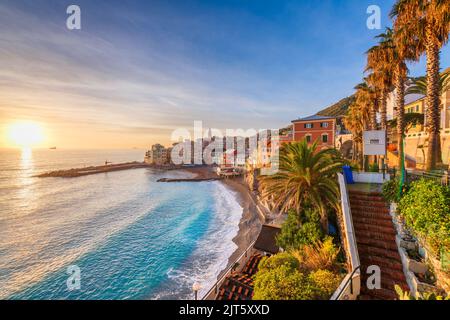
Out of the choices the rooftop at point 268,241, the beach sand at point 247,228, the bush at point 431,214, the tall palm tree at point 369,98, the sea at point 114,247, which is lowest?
the sea at point 114,247

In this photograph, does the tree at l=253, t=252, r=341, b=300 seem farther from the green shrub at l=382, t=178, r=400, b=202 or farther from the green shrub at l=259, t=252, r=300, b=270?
the green shrub at l=382, t=178, r=400, b=202

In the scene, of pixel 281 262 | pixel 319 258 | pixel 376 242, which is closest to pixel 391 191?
pixel 376 242

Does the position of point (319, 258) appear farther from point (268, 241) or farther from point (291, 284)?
point (268, 241)

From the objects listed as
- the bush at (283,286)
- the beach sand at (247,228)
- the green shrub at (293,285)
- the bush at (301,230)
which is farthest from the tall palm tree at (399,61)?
the beach sand at (247,228)

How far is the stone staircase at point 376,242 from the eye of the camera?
22.1 ft

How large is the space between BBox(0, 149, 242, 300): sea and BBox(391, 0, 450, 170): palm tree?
16.1 meters

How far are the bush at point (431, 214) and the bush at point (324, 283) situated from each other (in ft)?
10.3

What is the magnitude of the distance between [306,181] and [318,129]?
105 ft

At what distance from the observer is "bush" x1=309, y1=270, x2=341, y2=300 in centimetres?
674

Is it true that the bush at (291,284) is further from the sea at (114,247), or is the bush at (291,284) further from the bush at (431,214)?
the sea at (114,247)

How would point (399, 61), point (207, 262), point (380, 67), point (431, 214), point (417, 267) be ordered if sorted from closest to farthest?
point (417, 267) → point (431, 214) → point (399, 61) → point (380, 67) → point (207, 262)

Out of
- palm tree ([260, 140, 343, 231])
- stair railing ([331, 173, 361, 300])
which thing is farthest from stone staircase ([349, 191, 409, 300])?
palm tree ([260, 140, 343, 231])

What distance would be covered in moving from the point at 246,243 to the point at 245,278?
9084mm

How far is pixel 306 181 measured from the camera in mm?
11547
